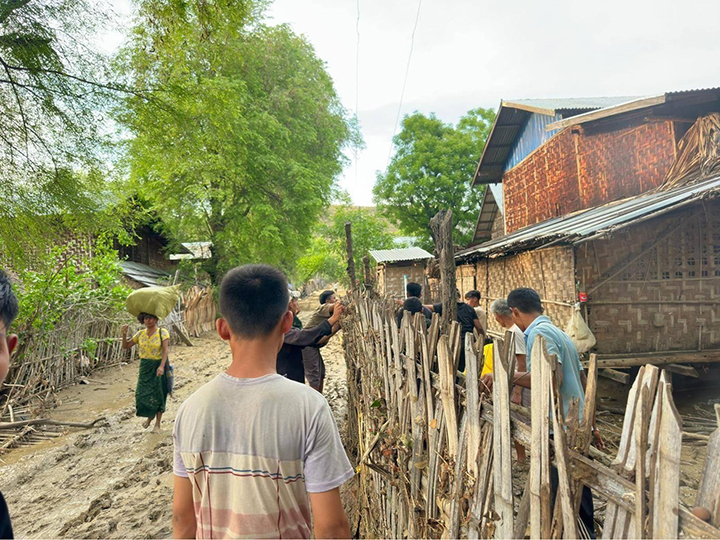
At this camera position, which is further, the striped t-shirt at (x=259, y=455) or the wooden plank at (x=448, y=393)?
the wooden plank at (x=448, y=393)

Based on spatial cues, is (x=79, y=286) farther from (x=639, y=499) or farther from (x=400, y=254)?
(x=400, y=254)

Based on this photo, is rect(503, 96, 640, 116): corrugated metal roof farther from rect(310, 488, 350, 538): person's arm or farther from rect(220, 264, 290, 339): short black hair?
rect(310, 488, 350, 538): person's arm

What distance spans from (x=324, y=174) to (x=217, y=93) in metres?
12.8

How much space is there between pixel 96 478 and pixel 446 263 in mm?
4405

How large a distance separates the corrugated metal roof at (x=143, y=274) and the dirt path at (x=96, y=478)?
9.50 m

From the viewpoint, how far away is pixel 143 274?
59.3 ft

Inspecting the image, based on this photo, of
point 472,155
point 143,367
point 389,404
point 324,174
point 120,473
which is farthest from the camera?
point 472,155

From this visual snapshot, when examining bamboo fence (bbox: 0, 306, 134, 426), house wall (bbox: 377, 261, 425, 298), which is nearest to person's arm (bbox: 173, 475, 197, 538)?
bamboo fence (bbox: 0, 306, 134, 426)

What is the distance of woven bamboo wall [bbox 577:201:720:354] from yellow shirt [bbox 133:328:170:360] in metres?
6.44

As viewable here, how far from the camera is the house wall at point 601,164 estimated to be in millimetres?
9719

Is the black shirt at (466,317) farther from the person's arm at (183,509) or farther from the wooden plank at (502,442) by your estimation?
the person's arm at (183,509)

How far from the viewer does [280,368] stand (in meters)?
4.32

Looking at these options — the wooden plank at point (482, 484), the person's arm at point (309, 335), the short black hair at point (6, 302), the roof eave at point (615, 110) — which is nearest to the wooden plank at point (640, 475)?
the wooden plank at point (482, 484)

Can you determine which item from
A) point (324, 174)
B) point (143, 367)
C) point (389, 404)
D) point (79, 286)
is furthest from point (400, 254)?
point (389, 404)
